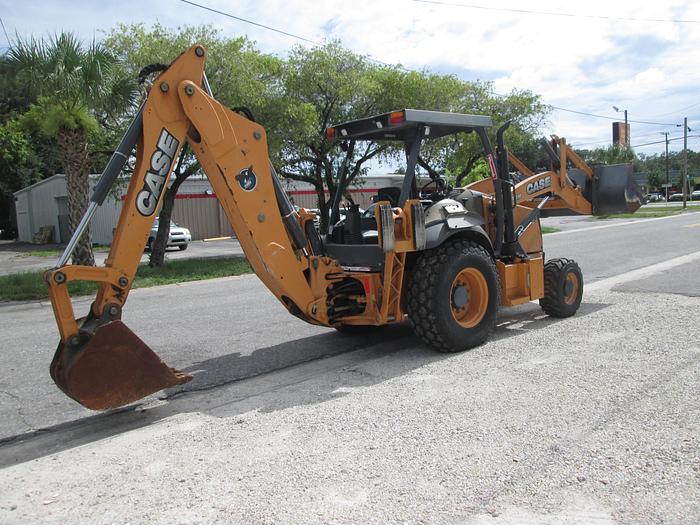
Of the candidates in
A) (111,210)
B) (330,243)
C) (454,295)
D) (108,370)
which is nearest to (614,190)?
(454,295)

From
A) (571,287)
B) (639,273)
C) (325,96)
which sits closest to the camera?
(571,287)

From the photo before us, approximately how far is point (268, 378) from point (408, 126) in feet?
9.40

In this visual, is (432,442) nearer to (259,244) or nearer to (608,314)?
(259,244)

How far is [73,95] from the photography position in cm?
1257

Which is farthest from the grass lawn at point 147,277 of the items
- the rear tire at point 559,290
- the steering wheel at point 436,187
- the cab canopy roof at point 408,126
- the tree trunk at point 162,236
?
the rear tire at point 559,290

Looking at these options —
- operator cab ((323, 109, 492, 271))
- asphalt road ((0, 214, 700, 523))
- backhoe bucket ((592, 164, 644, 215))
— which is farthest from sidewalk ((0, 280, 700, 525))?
backhoe bucket ((592, 164, 644, 215))

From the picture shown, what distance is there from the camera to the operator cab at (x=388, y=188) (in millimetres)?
6145

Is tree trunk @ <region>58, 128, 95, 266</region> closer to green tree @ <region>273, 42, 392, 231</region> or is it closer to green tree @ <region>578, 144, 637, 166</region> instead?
green tree @ <region>273, 42, 392, 231</region>

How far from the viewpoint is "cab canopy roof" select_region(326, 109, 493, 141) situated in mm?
6004

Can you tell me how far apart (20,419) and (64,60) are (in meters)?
9.96

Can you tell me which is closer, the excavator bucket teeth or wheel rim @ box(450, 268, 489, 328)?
the excavator bucket teeth

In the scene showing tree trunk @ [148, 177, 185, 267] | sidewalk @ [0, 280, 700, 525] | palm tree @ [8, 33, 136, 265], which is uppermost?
palm tree @ [8, 33, 136, 265]

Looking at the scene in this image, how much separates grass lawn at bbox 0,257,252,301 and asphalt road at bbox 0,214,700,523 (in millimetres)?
5394

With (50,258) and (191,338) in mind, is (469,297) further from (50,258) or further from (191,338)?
(50,258)
